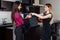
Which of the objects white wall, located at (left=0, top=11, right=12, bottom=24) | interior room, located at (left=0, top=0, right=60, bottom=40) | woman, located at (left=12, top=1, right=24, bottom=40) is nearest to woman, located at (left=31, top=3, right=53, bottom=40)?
interior room, located at (left=0, top=0, right=60, bottom=40)

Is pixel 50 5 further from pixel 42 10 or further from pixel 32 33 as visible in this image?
pixel 32 33

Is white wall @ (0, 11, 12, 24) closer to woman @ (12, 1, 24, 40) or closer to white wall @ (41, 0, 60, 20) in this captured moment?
woman @ (12, 1, 24, 40)

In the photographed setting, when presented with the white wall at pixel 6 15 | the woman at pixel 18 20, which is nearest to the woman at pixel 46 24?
the woman at pixel 18 20

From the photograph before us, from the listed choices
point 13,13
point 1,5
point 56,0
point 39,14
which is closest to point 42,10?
point 39,14

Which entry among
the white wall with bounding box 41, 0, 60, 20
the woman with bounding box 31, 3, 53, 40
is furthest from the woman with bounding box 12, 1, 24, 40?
the white wall with bounding box 41, 0, 60, 20

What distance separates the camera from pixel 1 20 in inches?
83.5

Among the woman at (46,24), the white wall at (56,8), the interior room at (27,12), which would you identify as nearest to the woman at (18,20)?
the interior room at (27,12)

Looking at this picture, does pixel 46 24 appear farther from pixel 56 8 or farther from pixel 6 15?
pixel 6 15

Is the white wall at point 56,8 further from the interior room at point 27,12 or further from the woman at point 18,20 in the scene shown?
the woman at point 18,20

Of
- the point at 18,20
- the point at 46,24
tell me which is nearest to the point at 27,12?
the point at 18,20

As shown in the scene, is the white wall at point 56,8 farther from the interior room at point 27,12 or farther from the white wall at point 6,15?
the white wall at point 6,15

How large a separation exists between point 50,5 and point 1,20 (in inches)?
26.1

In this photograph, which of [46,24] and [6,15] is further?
[6,15]

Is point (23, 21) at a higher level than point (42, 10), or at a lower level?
lower
